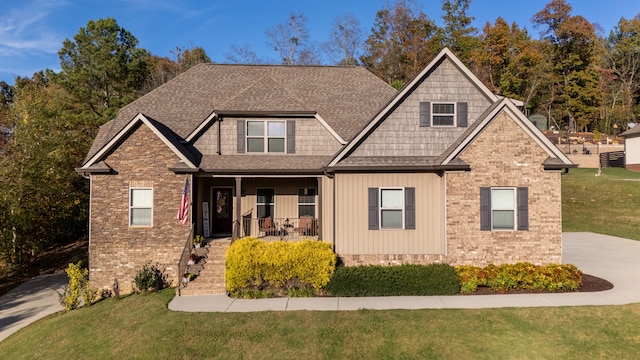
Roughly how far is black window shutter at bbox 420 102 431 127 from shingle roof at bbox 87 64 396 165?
3.35 meters

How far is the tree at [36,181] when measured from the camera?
17.9m

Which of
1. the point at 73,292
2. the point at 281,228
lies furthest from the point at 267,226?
the point at 73,292

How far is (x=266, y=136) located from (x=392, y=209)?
6576mm

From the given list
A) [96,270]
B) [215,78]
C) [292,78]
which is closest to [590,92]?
[292,78]

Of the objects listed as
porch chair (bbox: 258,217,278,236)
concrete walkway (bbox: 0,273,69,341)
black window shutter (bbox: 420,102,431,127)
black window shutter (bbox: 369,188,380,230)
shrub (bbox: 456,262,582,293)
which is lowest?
concrete walkway (bbox: 0,273,69,341)

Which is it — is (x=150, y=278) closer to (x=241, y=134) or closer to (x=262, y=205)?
(x=262, y=205)

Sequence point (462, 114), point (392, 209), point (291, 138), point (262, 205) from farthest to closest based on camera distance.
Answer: point (262, 205) < point (291, 138) < point (462, 114) < point (392, 209)

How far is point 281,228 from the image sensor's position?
634 inches

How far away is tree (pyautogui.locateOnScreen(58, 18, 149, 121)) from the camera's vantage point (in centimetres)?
2644

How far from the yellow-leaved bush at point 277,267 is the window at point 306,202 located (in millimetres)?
4742

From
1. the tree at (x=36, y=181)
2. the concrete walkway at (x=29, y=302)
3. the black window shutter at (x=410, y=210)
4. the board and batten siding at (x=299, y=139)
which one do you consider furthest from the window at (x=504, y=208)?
the tree at (x=36, y=181)

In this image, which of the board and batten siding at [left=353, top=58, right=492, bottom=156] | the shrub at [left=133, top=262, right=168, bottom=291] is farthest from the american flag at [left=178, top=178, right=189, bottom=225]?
the board and batten siding at [left=353, top=58, right=492, bottom=156]

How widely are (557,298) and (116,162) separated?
52.3ft

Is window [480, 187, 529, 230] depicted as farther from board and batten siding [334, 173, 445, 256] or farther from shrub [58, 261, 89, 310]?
shrub [58, 261, 89, 310]
